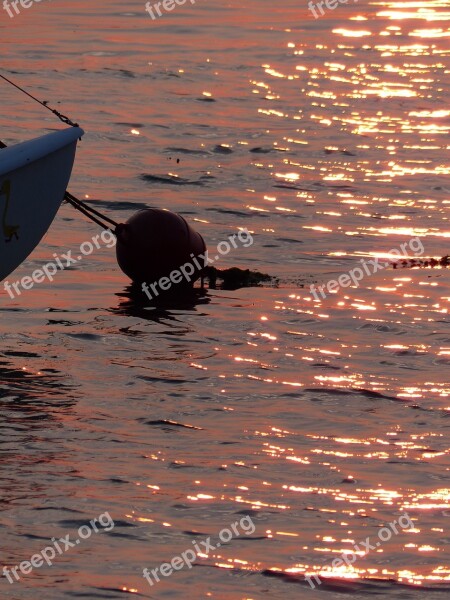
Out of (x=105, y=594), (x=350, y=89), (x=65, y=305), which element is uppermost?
(x=350, y=89)

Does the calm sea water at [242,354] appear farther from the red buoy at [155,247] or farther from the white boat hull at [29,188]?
the white boat hull at [29,188]

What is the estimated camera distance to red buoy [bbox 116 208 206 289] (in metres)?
15.1

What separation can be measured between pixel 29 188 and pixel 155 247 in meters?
1.65

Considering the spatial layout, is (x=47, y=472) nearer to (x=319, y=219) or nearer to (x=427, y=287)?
(x=427, y=287)

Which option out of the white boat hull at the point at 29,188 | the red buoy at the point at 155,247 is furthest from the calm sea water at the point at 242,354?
the white boat hull at the point at 29,188

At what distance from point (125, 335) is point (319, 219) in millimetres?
4641

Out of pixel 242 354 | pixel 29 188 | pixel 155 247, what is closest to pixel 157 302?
pixel 155 247

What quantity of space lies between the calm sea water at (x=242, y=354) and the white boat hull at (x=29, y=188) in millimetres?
671

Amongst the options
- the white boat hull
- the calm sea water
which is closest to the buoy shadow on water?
the calm sea water

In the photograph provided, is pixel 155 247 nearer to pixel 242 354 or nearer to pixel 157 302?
pixel 157 302

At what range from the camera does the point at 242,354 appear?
43.2 feet

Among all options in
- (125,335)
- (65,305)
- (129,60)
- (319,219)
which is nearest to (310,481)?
(125,335)

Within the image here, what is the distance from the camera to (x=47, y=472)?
1025 centimetres

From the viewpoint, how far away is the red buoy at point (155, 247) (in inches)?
595
